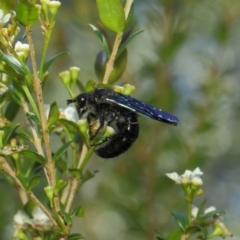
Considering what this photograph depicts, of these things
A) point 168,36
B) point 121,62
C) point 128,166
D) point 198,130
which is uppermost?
point 168,36

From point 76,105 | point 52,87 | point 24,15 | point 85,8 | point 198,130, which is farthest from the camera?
point 52,87

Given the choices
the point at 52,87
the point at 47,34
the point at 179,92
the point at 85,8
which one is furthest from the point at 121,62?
the point at 52,87

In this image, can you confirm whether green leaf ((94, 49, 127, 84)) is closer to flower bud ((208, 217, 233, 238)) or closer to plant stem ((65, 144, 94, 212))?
plant stem ((65, 144, 94, 212))

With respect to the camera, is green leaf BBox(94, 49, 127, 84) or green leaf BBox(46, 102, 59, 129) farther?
green leaf BBox(94, 49, 127, 84)

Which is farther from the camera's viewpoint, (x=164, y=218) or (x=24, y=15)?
(x=164, y=218)

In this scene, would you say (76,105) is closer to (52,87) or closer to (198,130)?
(198,130)

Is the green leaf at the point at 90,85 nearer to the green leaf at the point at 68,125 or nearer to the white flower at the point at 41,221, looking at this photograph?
the green leaf at the point at 68,125

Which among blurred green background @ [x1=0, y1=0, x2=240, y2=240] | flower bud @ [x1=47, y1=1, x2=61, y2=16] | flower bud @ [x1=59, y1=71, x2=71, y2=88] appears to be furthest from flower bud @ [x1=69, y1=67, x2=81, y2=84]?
blurred green background @ [x1=0, y1=0, x2=240, y2=240]

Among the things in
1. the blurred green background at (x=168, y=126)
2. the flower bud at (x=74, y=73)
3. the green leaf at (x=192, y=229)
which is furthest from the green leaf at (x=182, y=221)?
the blurred green background at (x=168, y=126)
